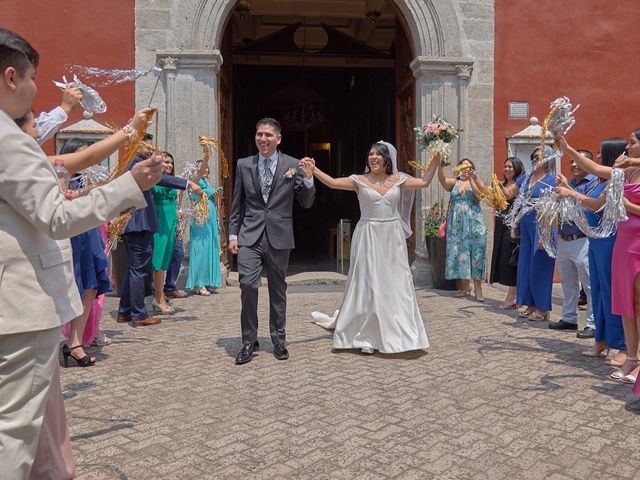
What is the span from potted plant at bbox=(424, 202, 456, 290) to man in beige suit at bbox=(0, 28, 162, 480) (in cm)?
700

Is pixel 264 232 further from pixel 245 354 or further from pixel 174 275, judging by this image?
pixel 174 275

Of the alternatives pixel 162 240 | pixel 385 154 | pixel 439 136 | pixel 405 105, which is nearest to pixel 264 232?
pixel 385 154

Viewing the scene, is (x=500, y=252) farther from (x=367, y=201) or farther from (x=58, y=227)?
(x=58, y=227)

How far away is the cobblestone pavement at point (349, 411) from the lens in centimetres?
280

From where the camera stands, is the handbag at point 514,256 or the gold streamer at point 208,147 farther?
the handbag at point 514,256

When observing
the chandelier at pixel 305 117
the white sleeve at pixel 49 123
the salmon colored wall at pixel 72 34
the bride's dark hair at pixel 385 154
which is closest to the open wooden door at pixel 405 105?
the bride's dark hair at pixel 385 154

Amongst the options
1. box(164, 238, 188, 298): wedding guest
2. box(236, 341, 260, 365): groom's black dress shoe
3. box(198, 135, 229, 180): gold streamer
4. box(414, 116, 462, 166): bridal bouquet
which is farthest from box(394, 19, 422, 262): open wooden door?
box(236, 341, 260, 365): groom's black dress shoe

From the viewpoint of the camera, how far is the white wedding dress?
4.96m

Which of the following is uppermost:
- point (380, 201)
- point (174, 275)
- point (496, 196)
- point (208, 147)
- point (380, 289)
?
point (208, 147)

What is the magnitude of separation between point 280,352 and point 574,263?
324cm

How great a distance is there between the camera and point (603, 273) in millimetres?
4648

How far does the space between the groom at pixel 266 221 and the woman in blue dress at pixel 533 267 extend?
2.64 m

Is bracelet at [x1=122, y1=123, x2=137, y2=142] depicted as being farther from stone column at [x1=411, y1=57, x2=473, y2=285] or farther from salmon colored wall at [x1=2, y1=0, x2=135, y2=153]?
stone column at [x1=411, y1=57, x2=473, y2=285]

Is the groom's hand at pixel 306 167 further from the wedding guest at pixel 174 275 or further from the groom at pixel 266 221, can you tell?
the wedding guest at pixel 174 275
